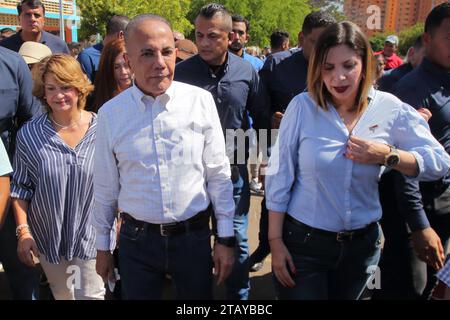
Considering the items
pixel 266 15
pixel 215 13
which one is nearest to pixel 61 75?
pixel 215 13

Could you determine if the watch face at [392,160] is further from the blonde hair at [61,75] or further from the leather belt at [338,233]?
the blonde hair at [61,75]

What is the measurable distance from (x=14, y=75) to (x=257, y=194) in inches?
142

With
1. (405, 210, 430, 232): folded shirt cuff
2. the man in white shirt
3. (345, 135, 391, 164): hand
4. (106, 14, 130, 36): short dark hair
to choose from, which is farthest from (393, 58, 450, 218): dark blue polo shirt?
(106, 14, 130, 36): short dark hair

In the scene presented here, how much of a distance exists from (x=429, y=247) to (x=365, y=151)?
697 millimetres

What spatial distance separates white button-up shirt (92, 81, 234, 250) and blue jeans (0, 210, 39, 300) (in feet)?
3.32

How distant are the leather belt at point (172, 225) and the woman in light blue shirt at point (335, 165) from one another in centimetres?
33

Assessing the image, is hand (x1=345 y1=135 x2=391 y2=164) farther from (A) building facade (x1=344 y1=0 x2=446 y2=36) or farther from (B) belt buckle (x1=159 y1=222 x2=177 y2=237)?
(A) building facade (x1=344 y1=0 x2=446 y2=36)

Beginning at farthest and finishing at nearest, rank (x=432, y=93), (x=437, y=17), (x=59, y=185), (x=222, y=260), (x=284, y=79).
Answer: (x=284, y=79) < (x=437, y=17) < (x=432, y=93) < (x=59, y=185) < (x=222, y=260)

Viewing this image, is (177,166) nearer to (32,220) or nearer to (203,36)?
(32,220)

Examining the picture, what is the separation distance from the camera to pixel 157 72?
1.99 metres

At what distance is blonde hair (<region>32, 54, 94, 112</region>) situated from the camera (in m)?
2.44

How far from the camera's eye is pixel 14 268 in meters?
2.89

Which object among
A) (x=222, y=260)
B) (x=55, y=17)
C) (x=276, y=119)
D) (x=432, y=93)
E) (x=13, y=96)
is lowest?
(x=55, y=17)

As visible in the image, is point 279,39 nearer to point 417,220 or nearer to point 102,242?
point 417,220
